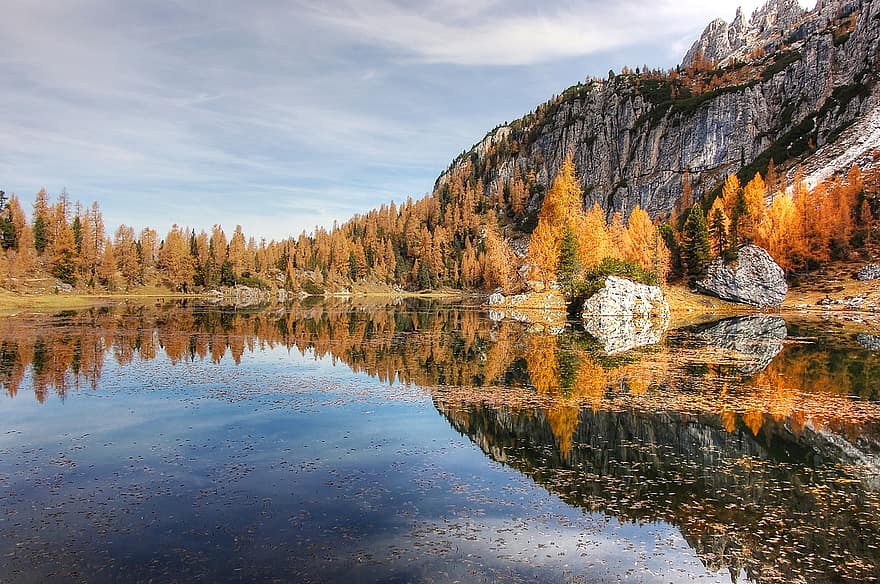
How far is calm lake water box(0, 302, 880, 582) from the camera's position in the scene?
1163cm

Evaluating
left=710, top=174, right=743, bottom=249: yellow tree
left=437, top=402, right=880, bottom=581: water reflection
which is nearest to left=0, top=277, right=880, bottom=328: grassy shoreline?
left=710, top=174, right=743, bottom=249: yellow tree

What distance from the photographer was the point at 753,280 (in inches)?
3787

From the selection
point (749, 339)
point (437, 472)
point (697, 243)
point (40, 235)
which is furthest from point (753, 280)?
point (40, 235)

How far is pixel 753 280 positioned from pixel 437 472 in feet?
319

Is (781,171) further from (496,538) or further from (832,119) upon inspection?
(496,538)

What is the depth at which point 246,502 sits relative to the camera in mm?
14312

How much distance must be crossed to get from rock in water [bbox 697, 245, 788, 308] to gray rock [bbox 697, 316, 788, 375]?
18769 mm

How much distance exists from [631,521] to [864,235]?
4826 inches

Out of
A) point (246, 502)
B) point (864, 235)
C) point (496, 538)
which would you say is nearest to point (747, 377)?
point (496, 538)

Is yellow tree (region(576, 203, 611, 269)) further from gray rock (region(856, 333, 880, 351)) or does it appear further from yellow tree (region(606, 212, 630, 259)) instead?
gray rock (region(856, 333, 880, 351))

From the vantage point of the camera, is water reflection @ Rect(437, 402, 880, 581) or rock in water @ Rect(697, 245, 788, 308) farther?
rock in water @ Rect(697, 245, 788, 308)

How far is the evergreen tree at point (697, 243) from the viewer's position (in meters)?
105

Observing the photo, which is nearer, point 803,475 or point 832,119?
point 803,475

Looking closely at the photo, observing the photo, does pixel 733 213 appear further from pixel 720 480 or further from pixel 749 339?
pixel 720 480
